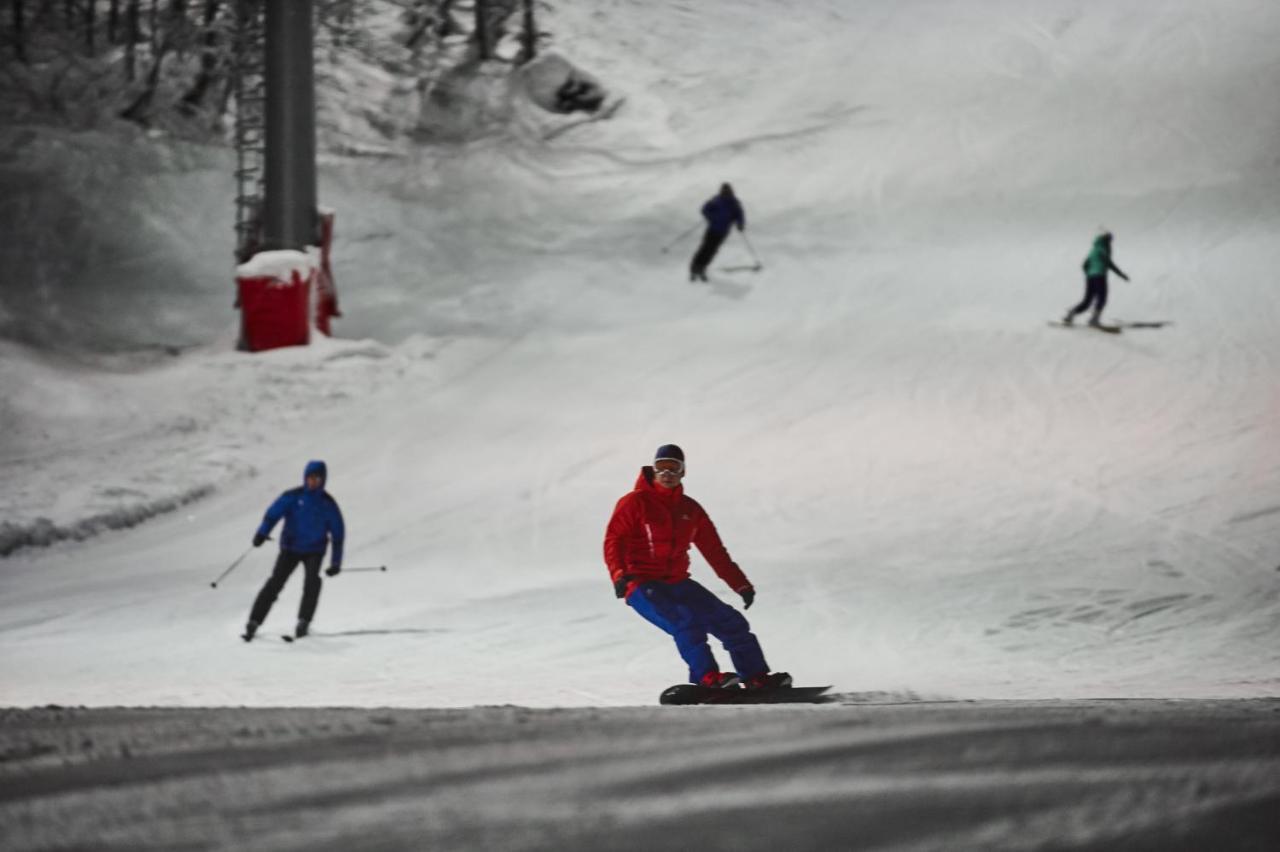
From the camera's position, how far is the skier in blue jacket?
10.4 metres

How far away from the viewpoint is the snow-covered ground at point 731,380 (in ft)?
33.5

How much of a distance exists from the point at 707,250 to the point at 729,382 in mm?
4840

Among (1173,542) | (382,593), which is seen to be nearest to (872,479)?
(1173,542)

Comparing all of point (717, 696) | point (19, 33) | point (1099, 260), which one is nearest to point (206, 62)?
point (19, 33)

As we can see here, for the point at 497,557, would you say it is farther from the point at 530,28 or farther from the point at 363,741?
the point at 530,28

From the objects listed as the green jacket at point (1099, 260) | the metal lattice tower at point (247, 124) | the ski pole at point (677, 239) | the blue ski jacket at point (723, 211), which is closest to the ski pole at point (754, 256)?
the blue ski jacket at point (723, 211)

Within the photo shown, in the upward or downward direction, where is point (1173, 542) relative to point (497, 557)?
upward

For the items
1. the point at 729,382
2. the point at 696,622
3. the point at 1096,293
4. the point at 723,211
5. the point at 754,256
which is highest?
the point at 696,622

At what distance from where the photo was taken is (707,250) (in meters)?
22.2

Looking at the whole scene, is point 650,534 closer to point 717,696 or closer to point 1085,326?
point 717,696

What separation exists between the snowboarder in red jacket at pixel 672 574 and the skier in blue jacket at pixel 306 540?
4.08m

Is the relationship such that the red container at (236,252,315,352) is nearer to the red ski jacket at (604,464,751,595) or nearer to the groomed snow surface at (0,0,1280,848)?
the groomed snow surface at (0,0,1280,848)

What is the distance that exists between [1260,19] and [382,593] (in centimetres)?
2365

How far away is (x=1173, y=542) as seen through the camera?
11867 mm
